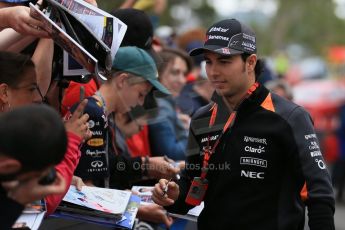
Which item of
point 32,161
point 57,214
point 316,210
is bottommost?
point 57,214

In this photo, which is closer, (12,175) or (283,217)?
(12,175)

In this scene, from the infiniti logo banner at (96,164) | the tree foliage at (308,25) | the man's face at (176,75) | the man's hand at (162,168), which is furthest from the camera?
the tree foliage at (308,25)

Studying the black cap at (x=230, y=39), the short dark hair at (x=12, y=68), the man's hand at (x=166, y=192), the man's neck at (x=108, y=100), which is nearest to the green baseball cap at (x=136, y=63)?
the man's neck at (x=108, y=100)

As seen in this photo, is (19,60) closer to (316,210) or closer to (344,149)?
(316,210)

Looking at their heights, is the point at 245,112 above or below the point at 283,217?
above

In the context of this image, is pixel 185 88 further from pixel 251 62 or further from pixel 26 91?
pixel 26 91

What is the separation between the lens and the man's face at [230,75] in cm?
410

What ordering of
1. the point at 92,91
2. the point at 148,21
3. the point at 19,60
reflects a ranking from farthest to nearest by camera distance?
the point at 148,21 → the point at 92,91 → the point at 19,60

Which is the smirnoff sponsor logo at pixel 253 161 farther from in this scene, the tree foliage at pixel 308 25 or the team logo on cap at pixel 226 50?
the tree foliage at pixel 308 25

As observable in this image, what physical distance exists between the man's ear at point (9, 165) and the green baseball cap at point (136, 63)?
85.7 inches

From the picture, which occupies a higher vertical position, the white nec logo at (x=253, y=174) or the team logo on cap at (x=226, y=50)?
the team logo on cap at (x=226, y=50)

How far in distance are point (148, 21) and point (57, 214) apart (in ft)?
5.80

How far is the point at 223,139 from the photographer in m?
4.04

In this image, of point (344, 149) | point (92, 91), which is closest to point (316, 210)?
point (92, 91)
